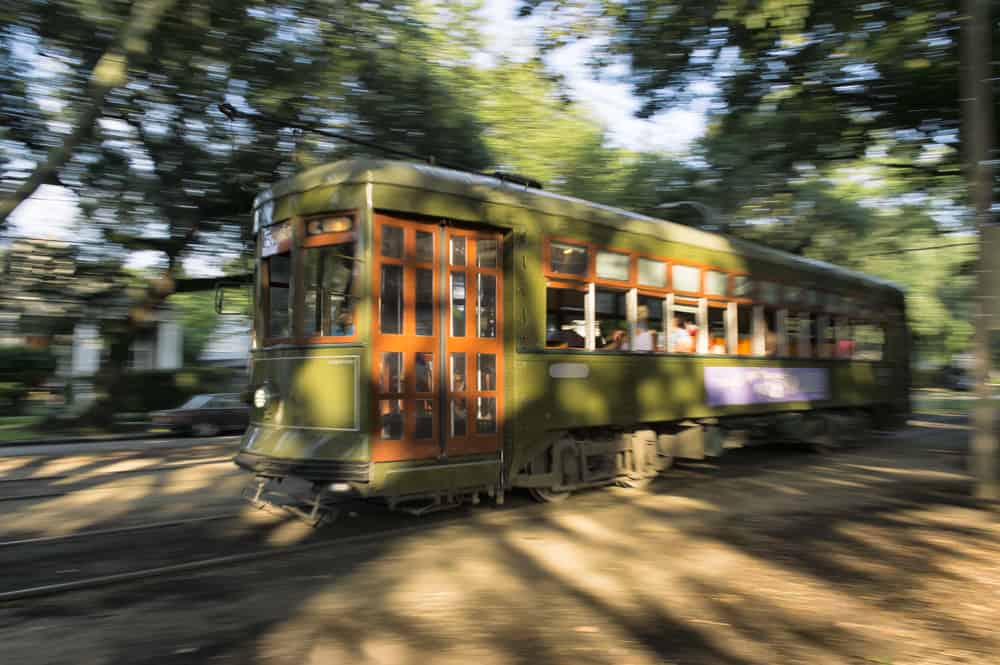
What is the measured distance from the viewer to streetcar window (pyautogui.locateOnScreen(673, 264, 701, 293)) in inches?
363

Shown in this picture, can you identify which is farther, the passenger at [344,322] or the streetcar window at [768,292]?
the streetcar window at [768,292]

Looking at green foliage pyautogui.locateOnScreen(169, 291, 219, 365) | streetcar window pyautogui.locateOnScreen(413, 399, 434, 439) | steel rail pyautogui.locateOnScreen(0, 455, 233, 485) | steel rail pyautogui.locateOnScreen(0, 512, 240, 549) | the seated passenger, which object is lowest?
steel rail pyautogui.locateOnScreen(0, 512, 240, 549)

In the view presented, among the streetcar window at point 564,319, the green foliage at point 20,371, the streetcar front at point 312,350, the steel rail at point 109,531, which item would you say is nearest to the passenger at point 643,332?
the streetcar window at point 564,319

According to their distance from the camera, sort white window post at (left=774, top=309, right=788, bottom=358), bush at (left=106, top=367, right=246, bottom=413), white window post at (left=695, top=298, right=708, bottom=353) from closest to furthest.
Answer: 1. white window post at (left=695, top=298, right=708, bottom=353)
2. white window post at (left=774, top=309, right=788, bottom=358)
3. bush at (left=106, top=367, right=246, bottom=413)

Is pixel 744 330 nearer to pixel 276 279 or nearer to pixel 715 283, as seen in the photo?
pixel 715 283

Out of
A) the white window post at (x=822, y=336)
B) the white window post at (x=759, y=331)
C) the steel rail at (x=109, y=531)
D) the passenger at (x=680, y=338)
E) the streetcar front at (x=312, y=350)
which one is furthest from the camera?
the white window post at (x=822, y=336)

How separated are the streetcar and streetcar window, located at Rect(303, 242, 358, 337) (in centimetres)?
2

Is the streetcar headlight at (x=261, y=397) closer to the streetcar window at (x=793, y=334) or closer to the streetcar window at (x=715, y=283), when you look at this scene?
the streetcar window at (x=715, y=283)

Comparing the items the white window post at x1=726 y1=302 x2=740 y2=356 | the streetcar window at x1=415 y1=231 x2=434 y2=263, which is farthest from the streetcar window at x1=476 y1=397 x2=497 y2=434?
the white window post at x1=726 y1=302 x2=740 y2=356

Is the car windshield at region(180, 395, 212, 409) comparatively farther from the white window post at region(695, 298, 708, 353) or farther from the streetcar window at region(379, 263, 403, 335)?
the streetcar window at region(379, 263, 403, 335)

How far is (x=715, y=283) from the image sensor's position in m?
9.90

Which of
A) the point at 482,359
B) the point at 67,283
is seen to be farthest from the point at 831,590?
the point at 67,283

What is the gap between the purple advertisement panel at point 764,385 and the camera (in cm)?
982

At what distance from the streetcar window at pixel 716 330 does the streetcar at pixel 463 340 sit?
0.06 meters
